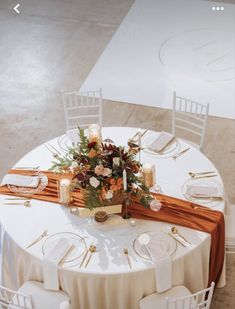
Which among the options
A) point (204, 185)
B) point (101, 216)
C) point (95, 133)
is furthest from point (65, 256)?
point (204, 185)

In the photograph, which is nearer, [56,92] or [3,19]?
[56,92]

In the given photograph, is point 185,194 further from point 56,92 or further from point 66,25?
point 66,25

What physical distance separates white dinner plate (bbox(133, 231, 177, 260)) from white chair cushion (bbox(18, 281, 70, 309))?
572mm

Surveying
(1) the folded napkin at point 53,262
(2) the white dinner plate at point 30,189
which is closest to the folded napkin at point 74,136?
(2) the white dinner plate at point 30,189

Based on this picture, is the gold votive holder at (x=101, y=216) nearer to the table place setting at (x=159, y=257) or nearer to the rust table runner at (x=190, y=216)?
the rust table runner at (x=190, y=216)

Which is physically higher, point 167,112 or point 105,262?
point 167,112

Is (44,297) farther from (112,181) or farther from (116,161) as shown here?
(116,161)

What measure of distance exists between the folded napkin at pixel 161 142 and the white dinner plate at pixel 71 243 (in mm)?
1106

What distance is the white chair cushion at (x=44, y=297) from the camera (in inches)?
145

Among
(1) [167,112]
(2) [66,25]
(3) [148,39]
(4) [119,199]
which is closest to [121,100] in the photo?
(1) [167,112]

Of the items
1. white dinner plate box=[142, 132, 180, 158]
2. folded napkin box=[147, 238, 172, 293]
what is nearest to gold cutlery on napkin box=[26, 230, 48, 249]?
folded napkin box=[147, 238, 172, 293]

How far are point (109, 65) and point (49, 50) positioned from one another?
87 centimetres

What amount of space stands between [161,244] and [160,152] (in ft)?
3.25

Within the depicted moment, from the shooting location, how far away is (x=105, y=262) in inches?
144
